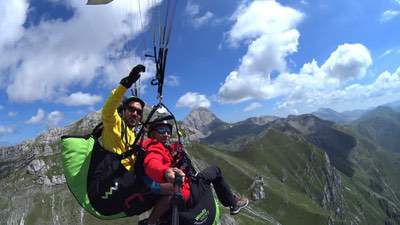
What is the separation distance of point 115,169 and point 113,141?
0.86 meters

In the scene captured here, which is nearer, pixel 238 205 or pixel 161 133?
pixel 161 133

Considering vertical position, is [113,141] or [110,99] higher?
[110,99]

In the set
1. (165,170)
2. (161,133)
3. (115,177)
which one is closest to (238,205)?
(161,133)

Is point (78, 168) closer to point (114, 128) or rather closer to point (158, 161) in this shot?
point (114, 128)

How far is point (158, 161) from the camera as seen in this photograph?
28.8ft

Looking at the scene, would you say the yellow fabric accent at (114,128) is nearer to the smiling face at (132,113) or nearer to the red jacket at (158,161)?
the smiling face at (132,113)

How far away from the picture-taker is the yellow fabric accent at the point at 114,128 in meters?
9.45

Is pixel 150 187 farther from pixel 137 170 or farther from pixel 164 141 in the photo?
pixel 164 141

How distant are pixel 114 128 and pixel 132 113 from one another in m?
0.58

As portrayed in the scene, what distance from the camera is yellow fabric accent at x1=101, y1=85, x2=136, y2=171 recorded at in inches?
372

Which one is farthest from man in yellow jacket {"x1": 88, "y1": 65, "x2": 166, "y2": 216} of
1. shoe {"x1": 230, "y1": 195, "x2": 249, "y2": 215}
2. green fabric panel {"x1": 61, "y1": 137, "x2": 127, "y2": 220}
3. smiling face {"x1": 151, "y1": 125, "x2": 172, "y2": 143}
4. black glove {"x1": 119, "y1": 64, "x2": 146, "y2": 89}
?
shoe {"x1": 230, "y1": 195, "x2": 249, "y2": 215}

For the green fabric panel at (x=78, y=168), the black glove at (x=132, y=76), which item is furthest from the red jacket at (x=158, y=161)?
the black glove at (x=132, y=76)

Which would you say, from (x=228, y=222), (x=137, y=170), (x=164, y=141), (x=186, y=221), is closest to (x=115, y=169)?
(x=137, y=170)

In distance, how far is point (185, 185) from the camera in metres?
9.38
